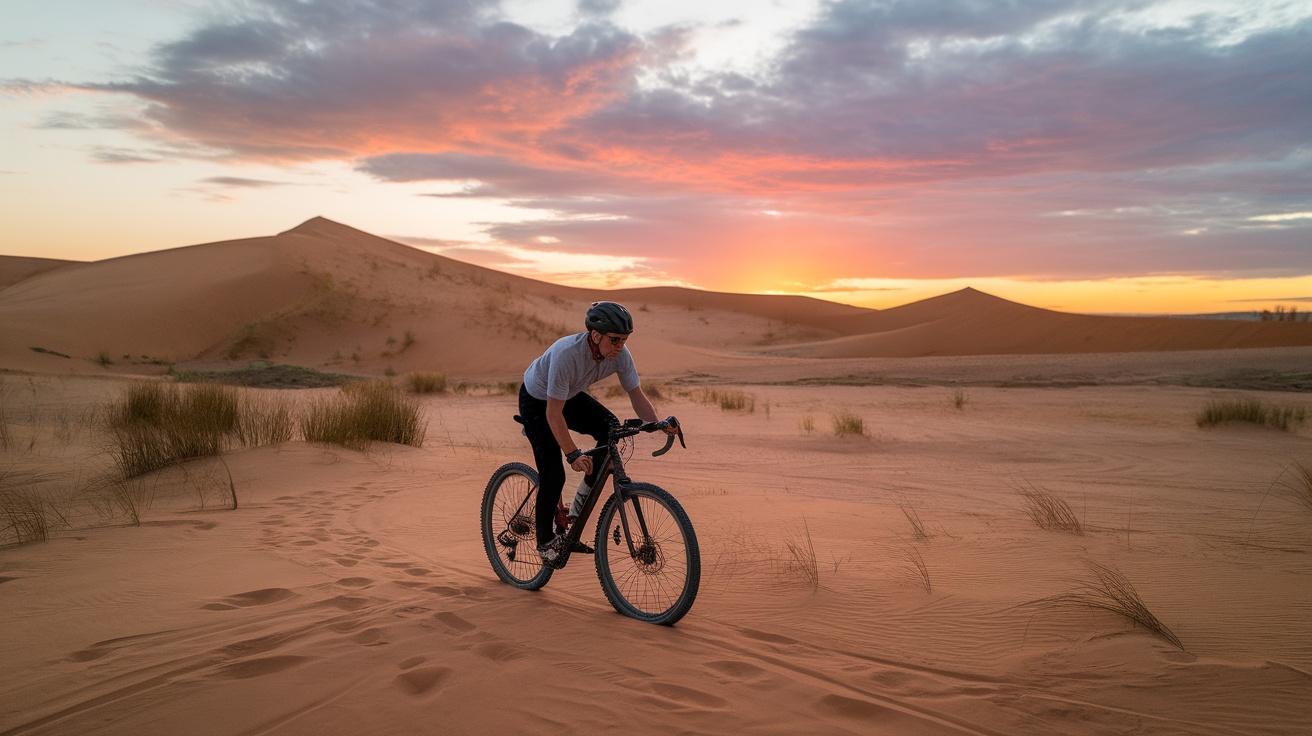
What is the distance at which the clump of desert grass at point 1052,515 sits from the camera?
6.91m

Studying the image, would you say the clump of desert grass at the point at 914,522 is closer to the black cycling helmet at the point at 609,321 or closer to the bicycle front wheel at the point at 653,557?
the bicycle front wheel at the point at 653,557

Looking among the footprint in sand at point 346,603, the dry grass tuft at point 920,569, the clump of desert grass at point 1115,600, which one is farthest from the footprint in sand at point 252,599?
the clump of desert grass at point 1115,600

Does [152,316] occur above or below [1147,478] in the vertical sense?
above

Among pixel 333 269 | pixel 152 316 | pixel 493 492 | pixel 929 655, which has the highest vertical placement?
pixel 333 269

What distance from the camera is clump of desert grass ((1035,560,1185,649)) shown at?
4215 mm

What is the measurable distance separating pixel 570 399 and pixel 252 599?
89.6 inches

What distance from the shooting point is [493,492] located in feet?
18.0

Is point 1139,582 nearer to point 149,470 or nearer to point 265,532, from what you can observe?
point 265,532

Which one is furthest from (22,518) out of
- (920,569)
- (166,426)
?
(920,569)

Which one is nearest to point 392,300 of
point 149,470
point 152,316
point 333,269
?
point 333,269

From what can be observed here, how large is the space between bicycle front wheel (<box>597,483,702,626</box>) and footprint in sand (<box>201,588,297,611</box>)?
2002 mm

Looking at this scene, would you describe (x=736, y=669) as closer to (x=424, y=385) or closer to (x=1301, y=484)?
(x=1301, y=484)

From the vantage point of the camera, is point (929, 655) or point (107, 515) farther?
point (107, 515)

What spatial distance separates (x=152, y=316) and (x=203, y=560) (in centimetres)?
4073
